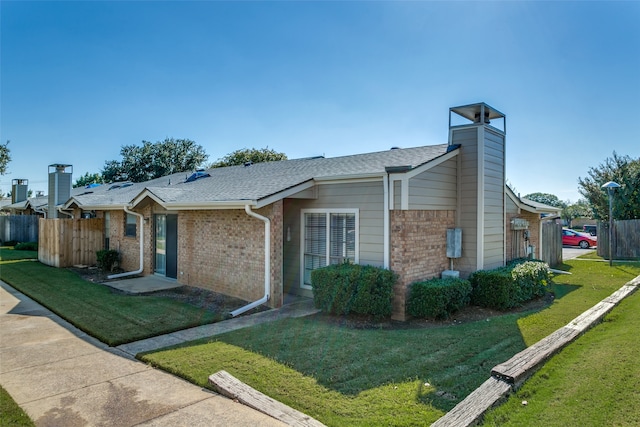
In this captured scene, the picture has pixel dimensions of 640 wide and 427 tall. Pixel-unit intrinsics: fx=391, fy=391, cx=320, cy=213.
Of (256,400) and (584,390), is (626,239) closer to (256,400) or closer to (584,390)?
(584,390)

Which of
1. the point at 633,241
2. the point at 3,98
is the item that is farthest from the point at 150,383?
the point at 633,241

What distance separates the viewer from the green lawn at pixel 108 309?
7.23 m

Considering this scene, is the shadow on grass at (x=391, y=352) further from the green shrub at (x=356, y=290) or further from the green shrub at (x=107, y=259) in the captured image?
the green shrub at (x=107, y=259)

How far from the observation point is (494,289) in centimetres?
887

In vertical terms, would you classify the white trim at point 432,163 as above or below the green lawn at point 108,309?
above

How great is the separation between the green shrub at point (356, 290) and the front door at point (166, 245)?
20.4 feet

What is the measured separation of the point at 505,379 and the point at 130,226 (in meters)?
13.8

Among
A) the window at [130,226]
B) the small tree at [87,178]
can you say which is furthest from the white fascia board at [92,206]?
the small tree at [87,178]

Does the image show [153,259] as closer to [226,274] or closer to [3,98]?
[226,274]

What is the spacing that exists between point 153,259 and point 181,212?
2734 mm

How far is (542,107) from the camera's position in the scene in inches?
501

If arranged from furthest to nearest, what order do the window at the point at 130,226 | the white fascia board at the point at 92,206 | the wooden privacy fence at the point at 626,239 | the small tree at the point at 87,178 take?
the small tree at the point at 87,178
the wooden privacy fence at the point at 626,239
the window at the point at 130,226
the white fascia board at the point at 92,206

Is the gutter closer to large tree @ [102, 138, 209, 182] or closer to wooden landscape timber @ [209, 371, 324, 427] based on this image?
wooden landscape timber @ [209, 371, 324, 427]

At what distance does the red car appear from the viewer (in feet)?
89.3
